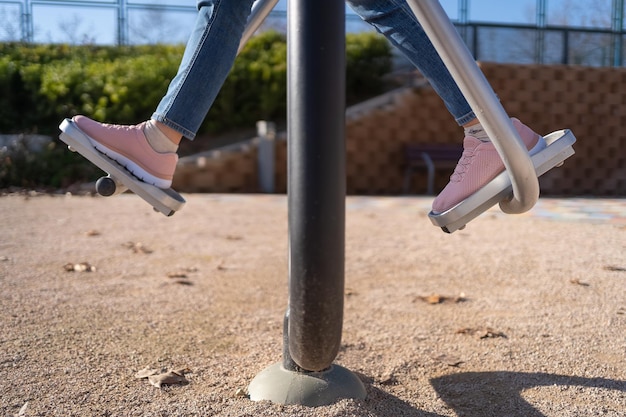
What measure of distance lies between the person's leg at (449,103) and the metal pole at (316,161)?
305 millimetres

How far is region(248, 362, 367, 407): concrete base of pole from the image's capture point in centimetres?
125

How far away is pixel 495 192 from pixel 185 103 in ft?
2.25

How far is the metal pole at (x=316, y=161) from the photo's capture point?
1.08 metres

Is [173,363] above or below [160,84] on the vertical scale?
below

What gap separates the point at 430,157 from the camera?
9.05 meters

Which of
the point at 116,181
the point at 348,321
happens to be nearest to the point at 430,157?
the point at 348,321

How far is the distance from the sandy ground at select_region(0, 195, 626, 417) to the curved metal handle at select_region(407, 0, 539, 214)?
1.73ft

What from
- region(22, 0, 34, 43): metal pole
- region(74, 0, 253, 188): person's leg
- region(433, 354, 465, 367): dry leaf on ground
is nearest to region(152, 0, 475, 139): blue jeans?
region(74, 0, 253, 188): person's leg

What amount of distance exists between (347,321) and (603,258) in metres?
1.55

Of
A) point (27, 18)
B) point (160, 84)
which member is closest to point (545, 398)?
point (160, 84)

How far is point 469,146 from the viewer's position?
4.54 feet

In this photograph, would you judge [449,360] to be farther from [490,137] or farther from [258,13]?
[258,13]

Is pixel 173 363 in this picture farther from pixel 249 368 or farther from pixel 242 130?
pixel 242 130

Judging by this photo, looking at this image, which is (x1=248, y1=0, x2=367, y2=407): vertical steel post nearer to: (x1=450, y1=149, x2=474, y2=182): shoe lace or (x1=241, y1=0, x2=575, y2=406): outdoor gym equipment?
(x1=241, y1=0, x2=575, y2=406): outdoor gym equipment
